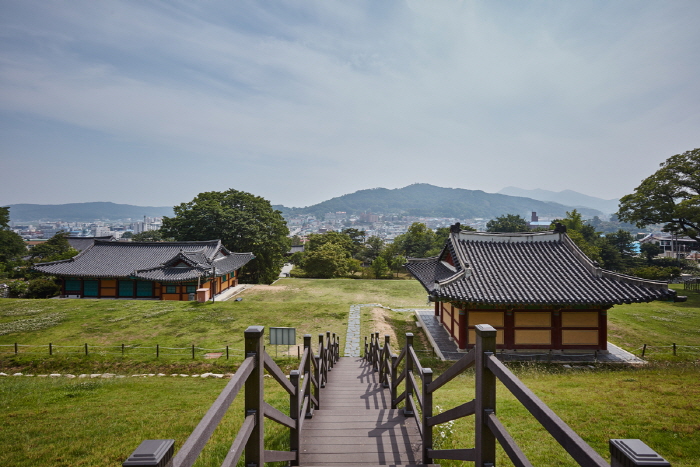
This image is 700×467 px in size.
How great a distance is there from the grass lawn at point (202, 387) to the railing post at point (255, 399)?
7.80 feet

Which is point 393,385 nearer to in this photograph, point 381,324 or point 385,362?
point 385,362

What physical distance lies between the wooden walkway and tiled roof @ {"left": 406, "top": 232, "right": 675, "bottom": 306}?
6.87 meters

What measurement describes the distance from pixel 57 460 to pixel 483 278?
41.8ft

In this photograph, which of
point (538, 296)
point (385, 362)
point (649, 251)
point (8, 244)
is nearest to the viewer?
point (385, 362)

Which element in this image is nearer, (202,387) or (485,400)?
(485,400)

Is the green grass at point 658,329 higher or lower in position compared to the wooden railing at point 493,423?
lower

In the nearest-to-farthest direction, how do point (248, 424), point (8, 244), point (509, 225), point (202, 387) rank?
point (248, 424) < point (202, 387) < point (8, 244) < point (509, 225)

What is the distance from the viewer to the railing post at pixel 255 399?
93.7 inches

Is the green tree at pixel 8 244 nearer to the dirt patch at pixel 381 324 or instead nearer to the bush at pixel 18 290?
the bush at pixel 18 290

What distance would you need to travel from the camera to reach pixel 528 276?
13.3m

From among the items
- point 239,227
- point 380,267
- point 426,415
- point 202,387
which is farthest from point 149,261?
point 426,415

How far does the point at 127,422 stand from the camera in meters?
6.30

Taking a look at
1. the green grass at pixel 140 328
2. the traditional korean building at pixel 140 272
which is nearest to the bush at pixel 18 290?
the traditional korean building at pixel 140 272

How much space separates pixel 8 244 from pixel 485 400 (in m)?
58.7
